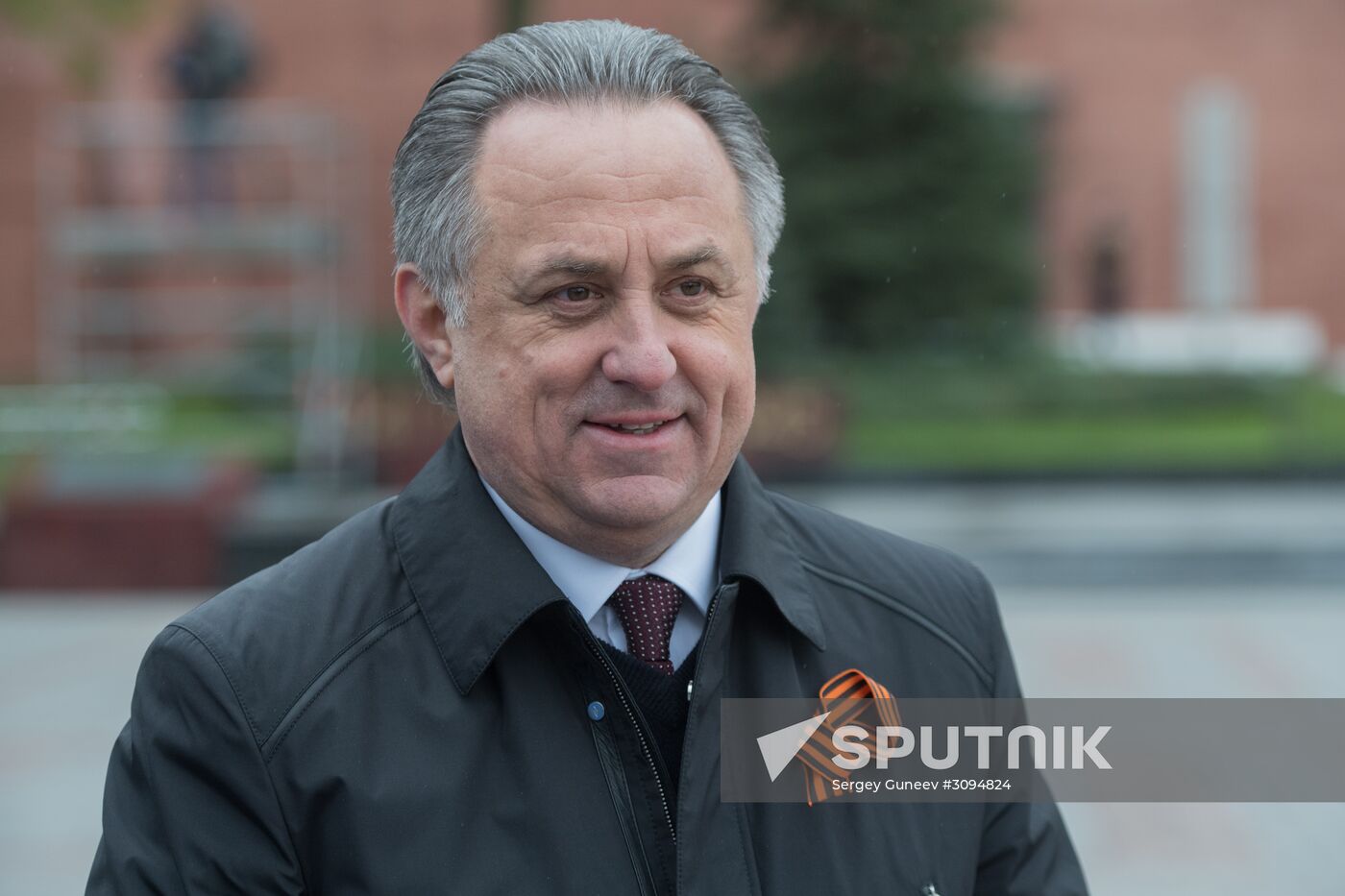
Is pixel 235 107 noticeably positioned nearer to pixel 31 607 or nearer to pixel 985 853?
pixel 31 607

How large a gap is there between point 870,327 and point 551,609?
16.8 metres

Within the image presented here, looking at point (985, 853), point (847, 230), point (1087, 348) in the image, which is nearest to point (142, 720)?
point (985, 853)

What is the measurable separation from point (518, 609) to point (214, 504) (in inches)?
370

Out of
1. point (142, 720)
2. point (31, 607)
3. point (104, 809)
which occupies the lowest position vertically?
point (31, 607)

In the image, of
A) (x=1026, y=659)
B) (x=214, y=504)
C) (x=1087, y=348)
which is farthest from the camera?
(x=1087, y=348)

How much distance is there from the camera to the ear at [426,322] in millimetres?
1965

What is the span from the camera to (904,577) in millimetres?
2047

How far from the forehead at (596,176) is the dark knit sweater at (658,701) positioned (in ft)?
1.59

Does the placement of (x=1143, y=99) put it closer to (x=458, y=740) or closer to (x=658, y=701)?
(x=658, y=701)

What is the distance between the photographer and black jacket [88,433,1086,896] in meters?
1.68

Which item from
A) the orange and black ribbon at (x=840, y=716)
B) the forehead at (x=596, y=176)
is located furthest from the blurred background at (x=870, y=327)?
the forehead at (x=596, y=176)

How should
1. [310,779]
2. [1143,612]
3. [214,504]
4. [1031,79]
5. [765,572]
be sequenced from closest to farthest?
[310,779] < [765,572] < [1143,612] < [214,504] < [1031,79]

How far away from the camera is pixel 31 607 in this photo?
9820 millimetres

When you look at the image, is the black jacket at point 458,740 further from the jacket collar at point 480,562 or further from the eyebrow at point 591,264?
the eyebrow at point 591,264
